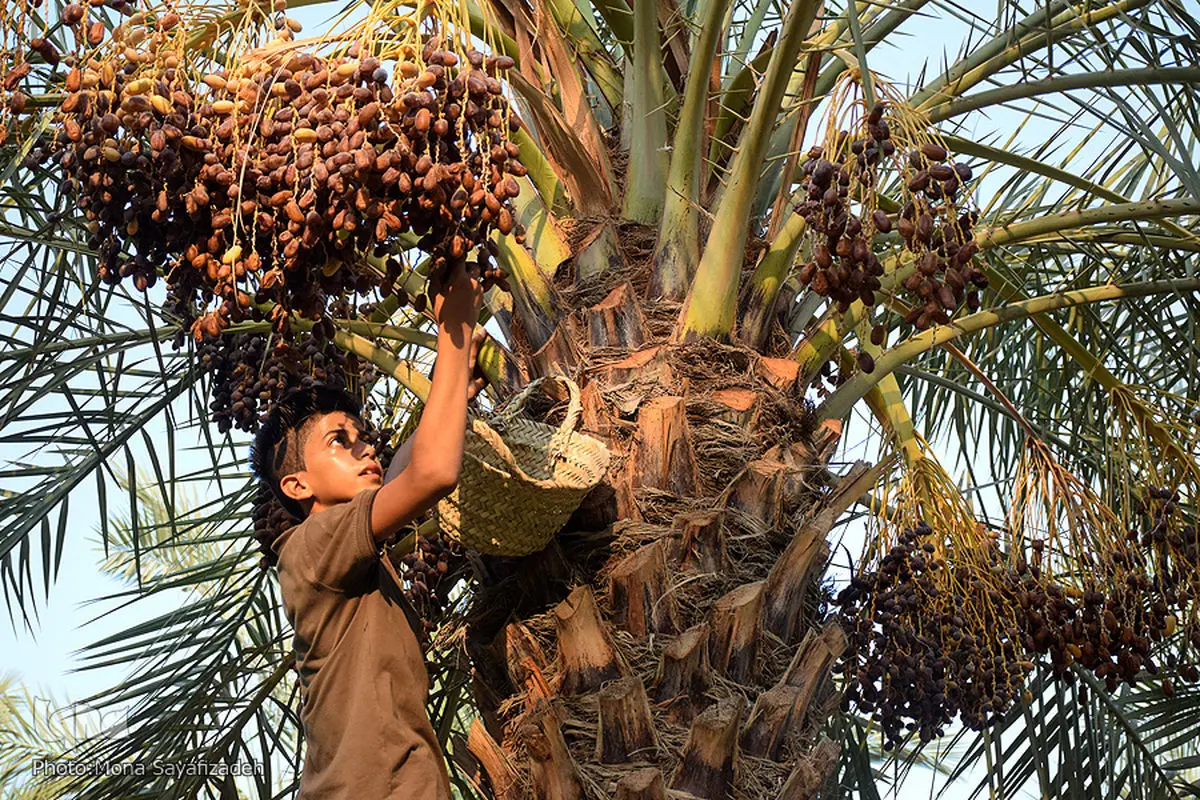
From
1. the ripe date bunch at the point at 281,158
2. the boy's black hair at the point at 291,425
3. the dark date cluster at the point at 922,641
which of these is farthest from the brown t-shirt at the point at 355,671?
the dark date cluster at the point at 922,641

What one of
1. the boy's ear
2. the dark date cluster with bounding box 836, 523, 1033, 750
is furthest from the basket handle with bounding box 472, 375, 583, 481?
the dark date cluster with bounding box 836, 523, 1033, 750

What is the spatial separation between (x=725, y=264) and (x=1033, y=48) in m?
1.08

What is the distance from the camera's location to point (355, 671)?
2521 mm

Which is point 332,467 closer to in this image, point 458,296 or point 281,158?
point 458,296

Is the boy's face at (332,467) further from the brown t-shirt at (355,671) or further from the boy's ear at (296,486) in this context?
the brown t-shirt at (355,671)

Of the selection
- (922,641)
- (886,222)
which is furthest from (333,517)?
(922,641)

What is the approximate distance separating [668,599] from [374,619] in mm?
537

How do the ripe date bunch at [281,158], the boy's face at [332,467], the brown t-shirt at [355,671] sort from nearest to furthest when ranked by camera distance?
the ripe date bunch at [281,158]
the brown t-shirt at [355,671]
the boy's face at [332,467]

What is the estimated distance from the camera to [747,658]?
8.88ft

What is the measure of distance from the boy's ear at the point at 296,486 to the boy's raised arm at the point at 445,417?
50 centimetres

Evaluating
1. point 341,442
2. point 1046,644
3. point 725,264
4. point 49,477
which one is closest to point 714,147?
point 725,264

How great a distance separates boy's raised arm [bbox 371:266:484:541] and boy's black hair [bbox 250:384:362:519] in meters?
0.54

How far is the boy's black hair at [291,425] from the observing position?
9.49ft

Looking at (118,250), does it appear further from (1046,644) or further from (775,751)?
(1046,644)
